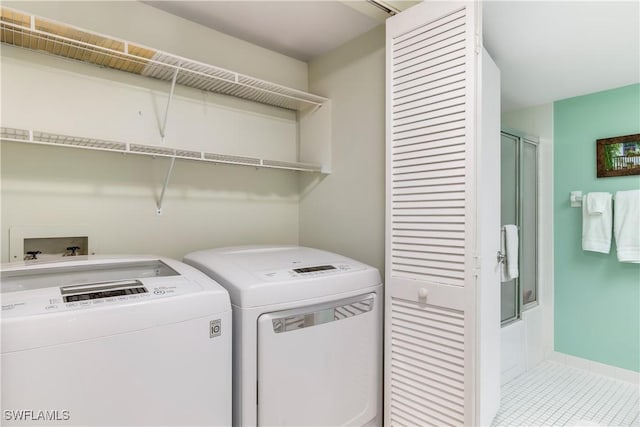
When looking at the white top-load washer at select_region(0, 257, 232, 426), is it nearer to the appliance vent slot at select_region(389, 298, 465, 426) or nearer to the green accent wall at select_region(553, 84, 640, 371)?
the appliance vent slot at select_region(389, 298, 465, 426)

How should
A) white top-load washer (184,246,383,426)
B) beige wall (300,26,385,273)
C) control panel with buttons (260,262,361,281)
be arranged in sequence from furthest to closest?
1. beige wall (300,26,385,273)
2. control panel with buttons (260,262,361,281)
3. white top-load washer (184,246,383,426)

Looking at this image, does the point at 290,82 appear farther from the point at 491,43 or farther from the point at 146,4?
the point at 491,43

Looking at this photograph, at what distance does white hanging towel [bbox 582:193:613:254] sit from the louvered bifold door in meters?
1.93

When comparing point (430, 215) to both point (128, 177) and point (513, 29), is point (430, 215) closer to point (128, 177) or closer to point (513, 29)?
point (513, 29)

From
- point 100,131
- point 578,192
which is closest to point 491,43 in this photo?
point 578,192

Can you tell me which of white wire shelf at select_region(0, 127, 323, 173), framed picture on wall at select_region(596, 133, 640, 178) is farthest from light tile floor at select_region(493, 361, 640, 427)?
white wire shelf at select_region(0, 127, 323, 173)

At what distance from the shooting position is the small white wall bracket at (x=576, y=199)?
2.80 meters

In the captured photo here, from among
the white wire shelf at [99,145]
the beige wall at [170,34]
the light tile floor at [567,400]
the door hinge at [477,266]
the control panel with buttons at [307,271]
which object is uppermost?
the beige wall at [170,34]

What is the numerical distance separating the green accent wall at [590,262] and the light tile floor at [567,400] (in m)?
0.25

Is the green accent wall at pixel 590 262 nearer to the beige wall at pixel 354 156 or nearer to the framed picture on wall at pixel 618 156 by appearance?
the framed picture on wall at pixel 618 156

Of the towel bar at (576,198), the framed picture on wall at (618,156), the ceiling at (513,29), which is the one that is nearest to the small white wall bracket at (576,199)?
the towel bar at (576,198)

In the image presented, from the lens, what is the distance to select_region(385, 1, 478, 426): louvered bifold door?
139 cm

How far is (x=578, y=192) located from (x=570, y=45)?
4.38ft

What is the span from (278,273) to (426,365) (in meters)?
0.77
